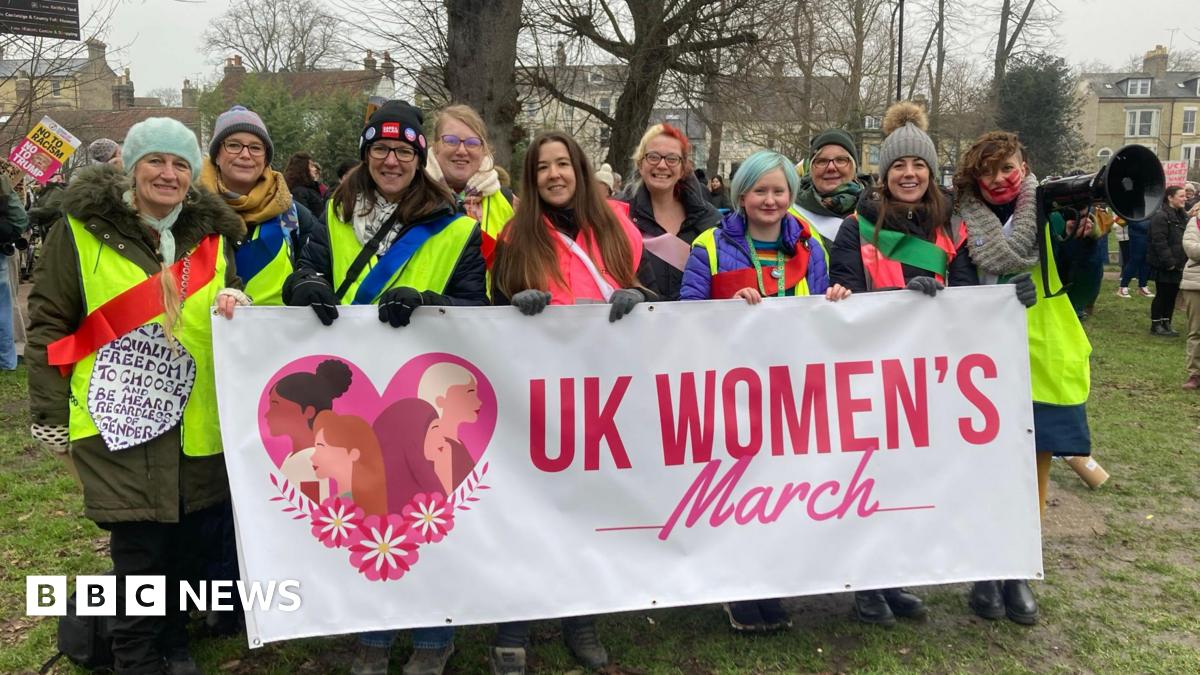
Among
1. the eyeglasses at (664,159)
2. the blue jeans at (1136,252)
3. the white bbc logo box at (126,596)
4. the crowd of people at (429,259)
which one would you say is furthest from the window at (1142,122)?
the white bbc logo box at (126,596)

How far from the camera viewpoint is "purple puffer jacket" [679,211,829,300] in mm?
3352

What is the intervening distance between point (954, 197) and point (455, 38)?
5.95 m

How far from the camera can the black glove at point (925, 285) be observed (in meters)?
3.24

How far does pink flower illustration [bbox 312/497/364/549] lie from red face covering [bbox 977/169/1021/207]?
9.04 feet

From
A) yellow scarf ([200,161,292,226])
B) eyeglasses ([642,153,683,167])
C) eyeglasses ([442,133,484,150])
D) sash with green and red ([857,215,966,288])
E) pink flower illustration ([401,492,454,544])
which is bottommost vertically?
pink flower illustration ([401,492,454,544])

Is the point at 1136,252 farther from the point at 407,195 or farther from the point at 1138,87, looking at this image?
the point at 1138,87

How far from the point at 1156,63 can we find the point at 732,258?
2973 inches

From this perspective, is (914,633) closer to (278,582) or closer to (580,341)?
(580,341)

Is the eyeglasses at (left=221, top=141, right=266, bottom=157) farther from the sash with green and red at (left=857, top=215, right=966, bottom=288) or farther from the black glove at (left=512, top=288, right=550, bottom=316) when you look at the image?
the sash with green and red at (left=857, top=215, right=966, bottom=288)

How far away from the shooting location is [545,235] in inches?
125

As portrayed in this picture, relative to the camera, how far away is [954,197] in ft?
12.1

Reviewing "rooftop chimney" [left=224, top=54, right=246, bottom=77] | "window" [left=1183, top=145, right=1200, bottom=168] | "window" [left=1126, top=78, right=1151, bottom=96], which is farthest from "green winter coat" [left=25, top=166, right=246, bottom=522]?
"window" [left=1183, top=145, right=1200, bottom=168]

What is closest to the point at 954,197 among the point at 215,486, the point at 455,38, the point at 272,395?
the point at 272,395

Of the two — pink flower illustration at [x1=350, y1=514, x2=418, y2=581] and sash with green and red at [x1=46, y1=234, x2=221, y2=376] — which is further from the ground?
sash with green and red at [x1=46, y1=234, x2=221, y2=376]
